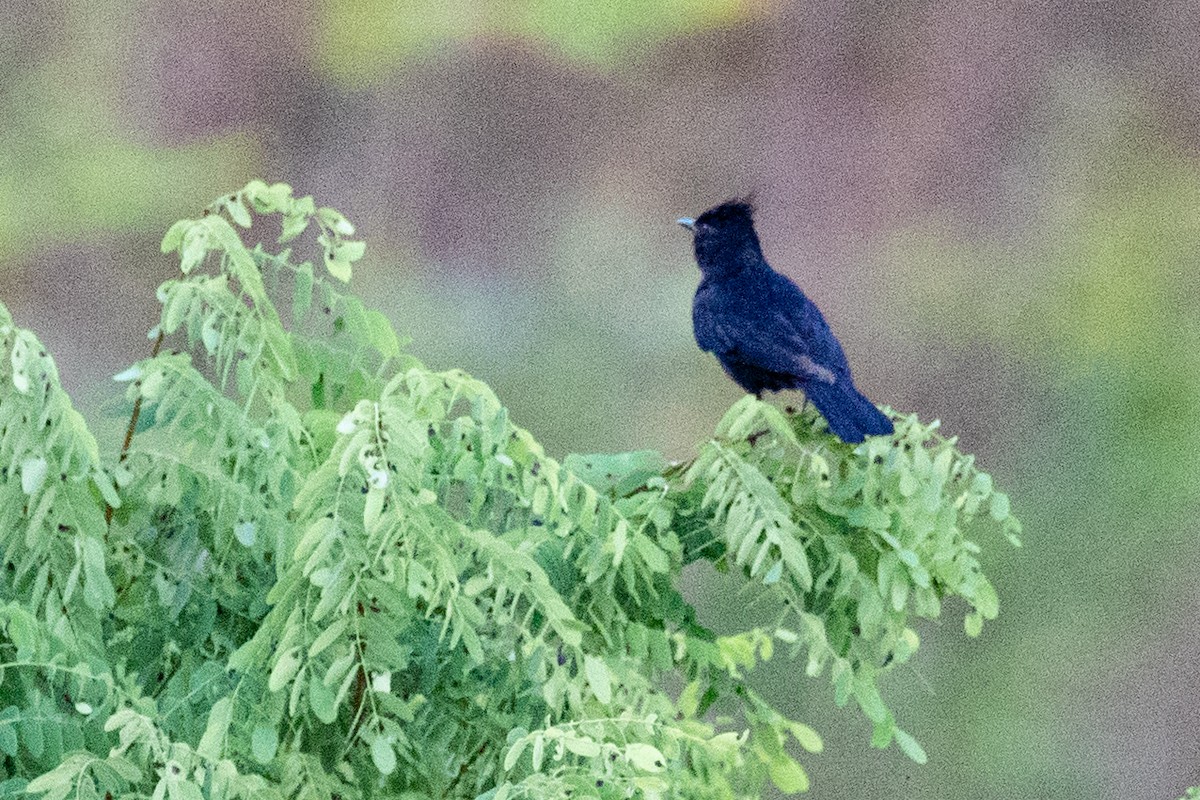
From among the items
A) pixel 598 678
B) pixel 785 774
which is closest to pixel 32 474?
pixel 598 678

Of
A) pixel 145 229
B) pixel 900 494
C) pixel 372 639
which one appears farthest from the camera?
pixel 145 229

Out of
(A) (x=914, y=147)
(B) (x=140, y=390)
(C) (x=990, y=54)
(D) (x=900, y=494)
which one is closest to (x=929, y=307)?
(A) (x=914, y=147)

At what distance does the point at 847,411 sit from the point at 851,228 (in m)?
1.10

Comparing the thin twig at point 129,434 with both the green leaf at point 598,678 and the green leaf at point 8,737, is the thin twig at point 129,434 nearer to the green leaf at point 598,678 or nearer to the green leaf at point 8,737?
the green leaf at point 8,737

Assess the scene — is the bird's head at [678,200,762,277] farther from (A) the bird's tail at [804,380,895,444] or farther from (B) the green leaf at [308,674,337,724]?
(B) the green leaf at [308,674,337,724]

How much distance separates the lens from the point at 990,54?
2766 mm

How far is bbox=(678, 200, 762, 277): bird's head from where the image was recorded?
7.28ft

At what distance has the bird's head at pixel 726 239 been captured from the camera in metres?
2.22

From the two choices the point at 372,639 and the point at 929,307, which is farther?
the point at 929,307

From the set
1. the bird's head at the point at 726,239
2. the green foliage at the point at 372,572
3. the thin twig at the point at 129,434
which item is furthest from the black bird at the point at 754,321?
the thin twig at the point at 129,434

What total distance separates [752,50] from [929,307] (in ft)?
1.85

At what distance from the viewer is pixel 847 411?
5.75ft

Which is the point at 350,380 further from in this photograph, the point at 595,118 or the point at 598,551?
the point at 595,118

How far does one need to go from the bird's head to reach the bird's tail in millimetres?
360
